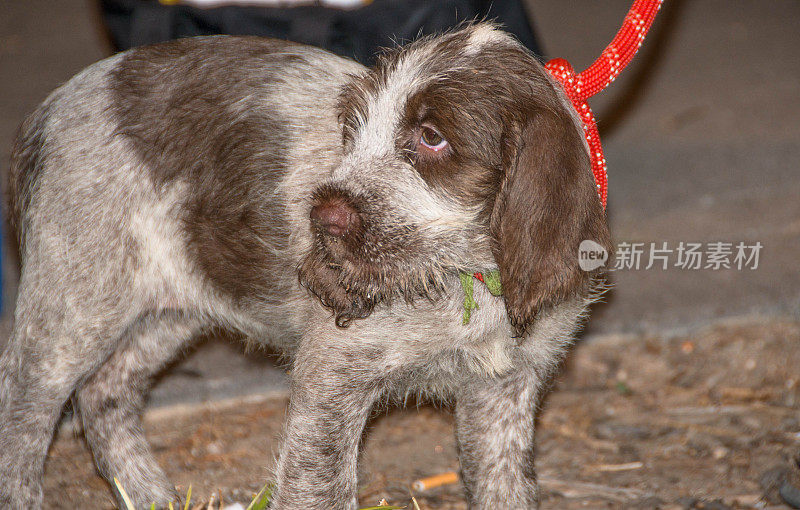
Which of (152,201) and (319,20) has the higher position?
(319,20)

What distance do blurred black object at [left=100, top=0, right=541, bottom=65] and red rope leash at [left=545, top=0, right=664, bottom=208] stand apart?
3.77 feet

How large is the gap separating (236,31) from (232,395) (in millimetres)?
1907

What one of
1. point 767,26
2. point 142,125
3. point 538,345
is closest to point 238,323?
point 142,125

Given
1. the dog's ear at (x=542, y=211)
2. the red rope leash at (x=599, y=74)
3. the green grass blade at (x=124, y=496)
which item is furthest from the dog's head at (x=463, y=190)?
the green grass blade at (x=124, y=496)

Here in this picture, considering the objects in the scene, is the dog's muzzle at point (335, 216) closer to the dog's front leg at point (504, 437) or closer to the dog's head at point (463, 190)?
the dog's head at point (463, 190)

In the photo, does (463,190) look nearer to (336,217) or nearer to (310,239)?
(336,217)

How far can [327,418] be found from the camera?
2912 mm

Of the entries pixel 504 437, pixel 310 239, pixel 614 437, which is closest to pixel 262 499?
pixel 504 437

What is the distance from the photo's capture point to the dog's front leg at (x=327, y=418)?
290 centimetres

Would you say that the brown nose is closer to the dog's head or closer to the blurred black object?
the dog's head

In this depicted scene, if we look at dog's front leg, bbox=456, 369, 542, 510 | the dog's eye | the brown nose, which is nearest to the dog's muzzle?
the brown nose

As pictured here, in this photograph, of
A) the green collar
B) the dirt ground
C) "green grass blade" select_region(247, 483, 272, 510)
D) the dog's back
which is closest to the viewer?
the green collar

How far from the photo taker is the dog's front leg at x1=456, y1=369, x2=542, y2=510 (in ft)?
10.8

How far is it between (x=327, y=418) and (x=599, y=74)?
1544 mm
